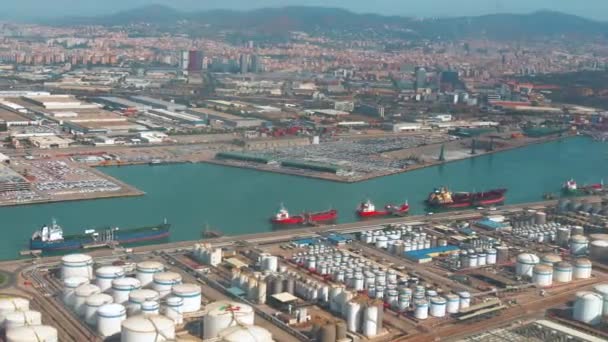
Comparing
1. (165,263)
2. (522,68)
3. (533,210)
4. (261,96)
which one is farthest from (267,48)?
(165,263)

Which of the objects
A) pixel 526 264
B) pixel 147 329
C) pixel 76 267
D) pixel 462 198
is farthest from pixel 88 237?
pixel 462 198

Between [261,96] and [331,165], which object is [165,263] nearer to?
[331,165]

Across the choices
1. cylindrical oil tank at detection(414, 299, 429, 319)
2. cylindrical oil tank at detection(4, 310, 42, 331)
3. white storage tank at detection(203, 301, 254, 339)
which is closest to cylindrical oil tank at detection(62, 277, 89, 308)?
cylindrical oil tank at detection(4, 310, 42, 331)

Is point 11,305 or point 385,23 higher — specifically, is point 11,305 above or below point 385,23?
below

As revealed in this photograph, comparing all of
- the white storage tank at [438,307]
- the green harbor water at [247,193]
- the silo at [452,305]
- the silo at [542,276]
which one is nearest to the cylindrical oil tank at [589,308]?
the silo at [542,276]

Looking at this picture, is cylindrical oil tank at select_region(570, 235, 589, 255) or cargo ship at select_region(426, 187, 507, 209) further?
cargo ship at select_region(426, 187, 507, 209)

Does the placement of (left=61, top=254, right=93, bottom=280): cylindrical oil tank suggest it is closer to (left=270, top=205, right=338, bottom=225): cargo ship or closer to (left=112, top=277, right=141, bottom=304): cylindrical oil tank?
(left=112, top=277, right=141, bottom=304): cylindrical oil tank

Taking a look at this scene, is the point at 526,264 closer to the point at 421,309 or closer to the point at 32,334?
the point at 421,309

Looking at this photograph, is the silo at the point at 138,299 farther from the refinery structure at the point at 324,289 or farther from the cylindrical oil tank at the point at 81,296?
the cylindrical oil tank at the point at 81,296
